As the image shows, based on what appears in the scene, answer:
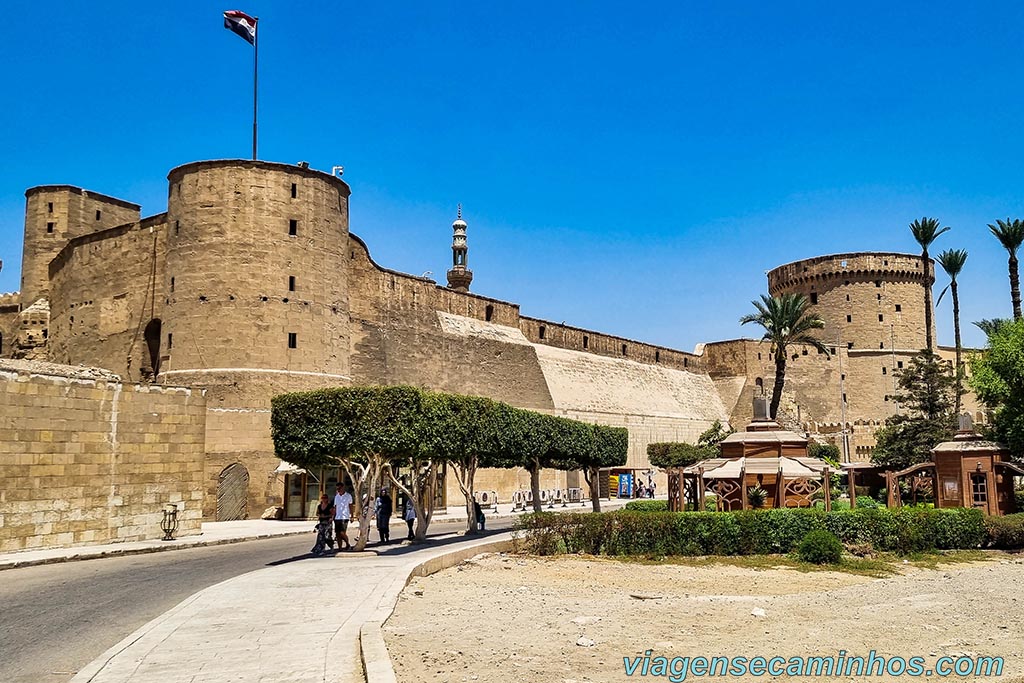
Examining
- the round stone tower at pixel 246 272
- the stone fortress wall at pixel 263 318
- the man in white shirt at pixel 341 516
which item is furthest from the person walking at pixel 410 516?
the round stone tower at pixel 246 272

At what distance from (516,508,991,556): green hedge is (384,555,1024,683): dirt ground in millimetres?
2195

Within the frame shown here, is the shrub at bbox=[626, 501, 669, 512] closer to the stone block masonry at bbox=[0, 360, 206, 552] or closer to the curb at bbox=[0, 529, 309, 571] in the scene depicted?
the curb at bbox=[0, 529, 309, 571]

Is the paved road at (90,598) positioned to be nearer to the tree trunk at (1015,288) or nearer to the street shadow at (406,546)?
the street shadow at (406,546)

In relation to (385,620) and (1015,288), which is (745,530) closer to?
(385,620)

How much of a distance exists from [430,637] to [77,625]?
3.98 meters

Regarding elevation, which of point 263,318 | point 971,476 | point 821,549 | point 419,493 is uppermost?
point 263,318

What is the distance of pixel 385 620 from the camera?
9281 millimetres

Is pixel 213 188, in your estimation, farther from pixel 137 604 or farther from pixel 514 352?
pixel 137 604

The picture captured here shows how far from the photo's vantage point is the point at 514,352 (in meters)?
45.4

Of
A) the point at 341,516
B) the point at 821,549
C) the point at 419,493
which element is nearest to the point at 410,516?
the point at 419,493

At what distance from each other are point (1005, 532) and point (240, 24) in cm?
2933

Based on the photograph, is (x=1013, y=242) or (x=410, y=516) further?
(x=1013, y=242)

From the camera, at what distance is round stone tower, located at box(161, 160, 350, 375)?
30875 millimetres

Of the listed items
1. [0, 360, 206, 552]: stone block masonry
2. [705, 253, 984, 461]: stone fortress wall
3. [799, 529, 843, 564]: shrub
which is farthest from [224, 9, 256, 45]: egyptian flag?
[705, 253, 984, 461]: stone fortress wall
